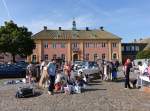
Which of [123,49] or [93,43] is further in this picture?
[123,49]

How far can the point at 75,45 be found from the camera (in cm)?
10981

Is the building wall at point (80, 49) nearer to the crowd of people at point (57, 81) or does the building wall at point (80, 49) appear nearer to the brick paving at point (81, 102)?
the crowd of people at point (57, 81)

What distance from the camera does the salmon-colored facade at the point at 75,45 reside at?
355 ft

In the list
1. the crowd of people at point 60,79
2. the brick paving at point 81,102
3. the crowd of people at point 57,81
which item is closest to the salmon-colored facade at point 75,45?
the crowd of people at point 60,79

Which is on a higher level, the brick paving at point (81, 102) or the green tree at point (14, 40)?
the green tree at point (14, 40)

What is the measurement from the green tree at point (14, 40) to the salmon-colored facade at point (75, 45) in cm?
3180

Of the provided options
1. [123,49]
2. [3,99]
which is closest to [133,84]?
[3,99]

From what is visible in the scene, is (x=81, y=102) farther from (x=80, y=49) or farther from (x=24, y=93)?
(x=80, y=49)

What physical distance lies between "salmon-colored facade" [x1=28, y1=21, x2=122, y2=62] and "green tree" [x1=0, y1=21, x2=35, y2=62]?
31797 mm

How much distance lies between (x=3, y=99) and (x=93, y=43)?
91.9 m

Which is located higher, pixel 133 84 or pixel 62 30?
pixel 62 30

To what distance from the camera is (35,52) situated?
108688 millimetres

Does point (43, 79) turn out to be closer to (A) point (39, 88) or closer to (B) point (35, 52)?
(A) point (39, 88)

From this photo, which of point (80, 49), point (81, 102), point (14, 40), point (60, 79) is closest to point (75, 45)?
point (80, 49)
